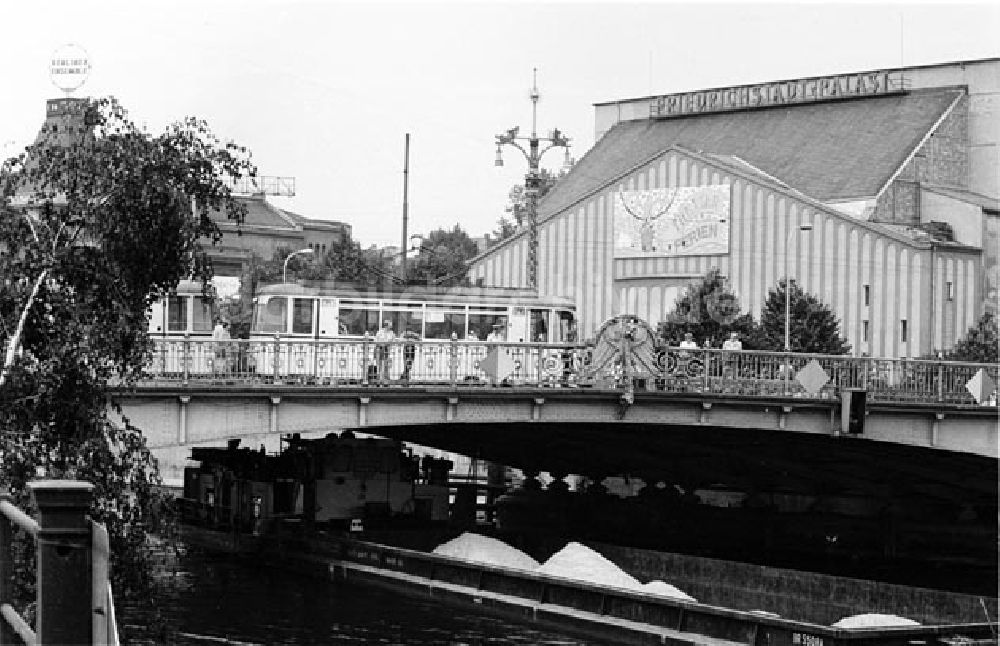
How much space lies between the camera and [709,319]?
81438mm

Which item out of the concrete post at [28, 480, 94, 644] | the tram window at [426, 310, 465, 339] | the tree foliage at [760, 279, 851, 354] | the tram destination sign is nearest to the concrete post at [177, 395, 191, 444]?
the tram window at [426, 310, 465, 339]

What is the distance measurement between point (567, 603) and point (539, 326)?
14.1 metres

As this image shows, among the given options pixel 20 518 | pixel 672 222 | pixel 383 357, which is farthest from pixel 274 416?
pixel 672 222

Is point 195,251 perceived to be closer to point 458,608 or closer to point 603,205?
point 458,608

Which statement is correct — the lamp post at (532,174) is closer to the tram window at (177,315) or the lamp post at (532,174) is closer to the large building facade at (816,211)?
the tram window at (177,315)

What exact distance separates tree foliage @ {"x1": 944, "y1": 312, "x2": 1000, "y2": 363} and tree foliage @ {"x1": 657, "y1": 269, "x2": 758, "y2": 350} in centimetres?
899

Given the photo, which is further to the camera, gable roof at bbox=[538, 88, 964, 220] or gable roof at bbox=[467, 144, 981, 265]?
gable roof at bbox=[538, 88, 964, 220]

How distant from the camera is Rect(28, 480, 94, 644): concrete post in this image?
7793 millimetres

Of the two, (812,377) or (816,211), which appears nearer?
(812,377)

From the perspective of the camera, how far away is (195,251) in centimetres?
2408

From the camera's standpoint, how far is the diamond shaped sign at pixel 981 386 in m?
52.0

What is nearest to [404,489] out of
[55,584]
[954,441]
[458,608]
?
[458,608]

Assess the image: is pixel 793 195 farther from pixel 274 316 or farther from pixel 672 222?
pixel 274 316

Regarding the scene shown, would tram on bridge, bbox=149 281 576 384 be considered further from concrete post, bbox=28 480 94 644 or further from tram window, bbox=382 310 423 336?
concrete post, bbox=28 480 94 644
